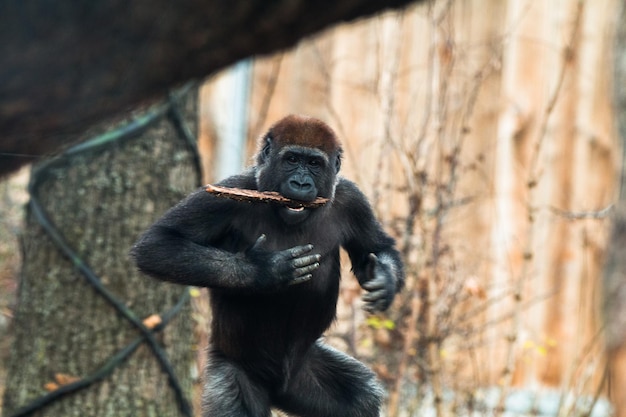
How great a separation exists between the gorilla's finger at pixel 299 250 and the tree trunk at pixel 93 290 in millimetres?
1169

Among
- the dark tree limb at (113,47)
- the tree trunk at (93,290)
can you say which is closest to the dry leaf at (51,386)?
the tree trunk at (93,290)

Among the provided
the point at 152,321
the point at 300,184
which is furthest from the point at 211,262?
the point at 152,321

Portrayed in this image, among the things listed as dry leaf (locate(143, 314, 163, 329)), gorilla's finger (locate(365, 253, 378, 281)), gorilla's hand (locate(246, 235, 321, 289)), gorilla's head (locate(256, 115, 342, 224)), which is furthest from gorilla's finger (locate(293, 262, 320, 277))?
dry leaf (locate(143, 314, 163, 329))

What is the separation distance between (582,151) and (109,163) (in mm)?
5140

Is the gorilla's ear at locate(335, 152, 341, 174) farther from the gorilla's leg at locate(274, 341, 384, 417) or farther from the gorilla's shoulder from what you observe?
the gorilla's leg at locate(274, 341, 384, 417)

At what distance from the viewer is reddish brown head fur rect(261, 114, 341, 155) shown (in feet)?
12.4

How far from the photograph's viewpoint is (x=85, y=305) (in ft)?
14.3

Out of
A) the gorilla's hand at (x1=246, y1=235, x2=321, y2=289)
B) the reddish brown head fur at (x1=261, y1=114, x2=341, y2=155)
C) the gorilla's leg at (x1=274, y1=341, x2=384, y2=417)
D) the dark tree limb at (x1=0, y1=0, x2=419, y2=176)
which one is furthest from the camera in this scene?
the gorilla's leg at (x1=274, y1=341, x2=384, y2=417)

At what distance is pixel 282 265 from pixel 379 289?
430 mm

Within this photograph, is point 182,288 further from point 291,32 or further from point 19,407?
point 291,32

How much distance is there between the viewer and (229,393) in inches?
145

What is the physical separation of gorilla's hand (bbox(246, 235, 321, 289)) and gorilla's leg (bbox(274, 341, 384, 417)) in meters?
0.57

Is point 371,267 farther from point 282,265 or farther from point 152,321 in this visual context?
point 152,321

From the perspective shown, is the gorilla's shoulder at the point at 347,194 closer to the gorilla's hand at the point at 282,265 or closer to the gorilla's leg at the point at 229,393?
the gorilla's hand at the point at 282,265
